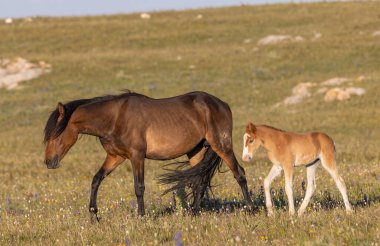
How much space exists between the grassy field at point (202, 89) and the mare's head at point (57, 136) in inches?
40.9

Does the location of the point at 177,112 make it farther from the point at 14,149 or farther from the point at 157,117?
the point at 14,149

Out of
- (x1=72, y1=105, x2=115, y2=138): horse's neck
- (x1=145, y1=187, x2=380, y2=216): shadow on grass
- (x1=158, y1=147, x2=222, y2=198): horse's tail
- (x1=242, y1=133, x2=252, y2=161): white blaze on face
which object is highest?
(x1=72, y1=105, x2=115, y2=138): horse's neck

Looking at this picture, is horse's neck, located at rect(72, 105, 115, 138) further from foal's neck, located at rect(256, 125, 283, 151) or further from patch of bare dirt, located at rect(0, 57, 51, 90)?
patch of bare dirt, located at rect(0, 57, 51, 90)

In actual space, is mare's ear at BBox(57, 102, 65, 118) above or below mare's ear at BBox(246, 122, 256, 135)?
above

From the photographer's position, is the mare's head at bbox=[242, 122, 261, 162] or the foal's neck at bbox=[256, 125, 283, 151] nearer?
the mare's head at bbox=[242, 122, 261, 162]

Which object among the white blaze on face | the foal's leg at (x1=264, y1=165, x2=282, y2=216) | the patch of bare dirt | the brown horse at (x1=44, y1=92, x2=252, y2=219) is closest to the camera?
the white blaze on face

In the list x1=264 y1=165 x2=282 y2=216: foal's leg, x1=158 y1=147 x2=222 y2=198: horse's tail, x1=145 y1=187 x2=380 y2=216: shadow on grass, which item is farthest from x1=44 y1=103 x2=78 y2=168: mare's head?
x1=264 y1=165 x2=282 y2=216: foal's leg

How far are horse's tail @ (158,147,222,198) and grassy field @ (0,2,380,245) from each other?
0.50m

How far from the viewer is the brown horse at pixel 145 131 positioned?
12648 millimetres

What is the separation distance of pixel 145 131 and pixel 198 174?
4.52ft

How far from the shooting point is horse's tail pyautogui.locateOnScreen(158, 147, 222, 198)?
13422 mm

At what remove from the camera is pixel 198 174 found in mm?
13602

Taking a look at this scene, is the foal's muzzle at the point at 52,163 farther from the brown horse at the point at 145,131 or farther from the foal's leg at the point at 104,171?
the foal's leg at the point at 104,171

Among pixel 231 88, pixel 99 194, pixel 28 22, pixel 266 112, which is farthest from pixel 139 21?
pixel 99 194
